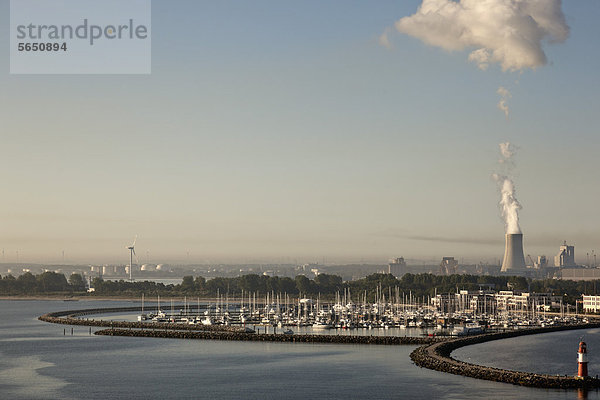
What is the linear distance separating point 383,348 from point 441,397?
97.0 ft

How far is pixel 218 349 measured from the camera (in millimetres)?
84688

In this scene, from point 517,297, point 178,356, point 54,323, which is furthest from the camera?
point 517,297

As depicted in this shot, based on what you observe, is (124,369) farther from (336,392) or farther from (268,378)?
(336,392)

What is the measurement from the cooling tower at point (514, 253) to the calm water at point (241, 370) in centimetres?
8486

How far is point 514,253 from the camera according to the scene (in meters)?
187

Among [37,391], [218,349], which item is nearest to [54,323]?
[218,349]

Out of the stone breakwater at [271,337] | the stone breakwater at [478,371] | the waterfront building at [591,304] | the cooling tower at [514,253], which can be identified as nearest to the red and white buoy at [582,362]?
the stone breakwater at [478,371]

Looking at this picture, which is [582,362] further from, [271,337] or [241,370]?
[271,337]

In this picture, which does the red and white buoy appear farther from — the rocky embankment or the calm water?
the rocky embankment

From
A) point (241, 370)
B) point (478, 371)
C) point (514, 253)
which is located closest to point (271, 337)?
point (241, 370)

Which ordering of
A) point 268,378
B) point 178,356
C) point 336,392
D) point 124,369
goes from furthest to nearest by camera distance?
1. point 178,356
2. point 124,369
3. point 268,378
4. point 336,392

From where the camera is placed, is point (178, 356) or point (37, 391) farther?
point (178, 356)

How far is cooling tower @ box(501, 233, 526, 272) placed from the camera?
181438 mm

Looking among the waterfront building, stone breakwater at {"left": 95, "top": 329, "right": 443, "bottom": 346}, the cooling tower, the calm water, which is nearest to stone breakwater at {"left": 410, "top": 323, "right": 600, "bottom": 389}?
the calm water
